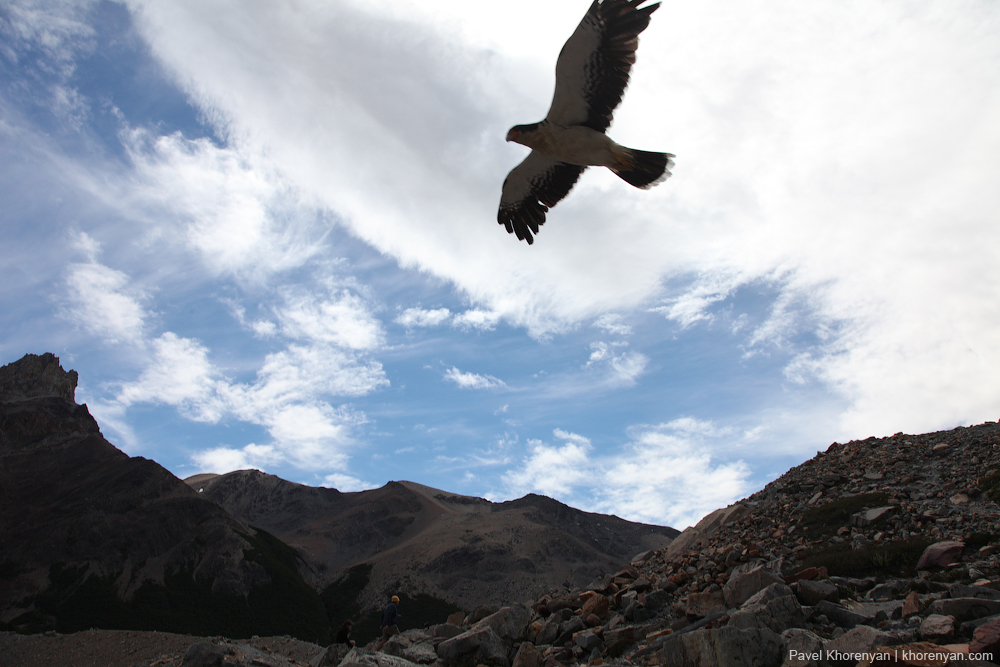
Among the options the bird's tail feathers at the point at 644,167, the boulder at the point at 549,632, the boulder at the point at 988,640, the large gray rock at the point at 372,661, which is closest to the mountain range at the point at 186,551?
the boulder at the point at 549,632

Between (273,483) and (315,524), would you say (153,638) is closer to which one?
(315,524)

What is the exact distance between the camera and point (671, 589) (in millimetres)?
9133

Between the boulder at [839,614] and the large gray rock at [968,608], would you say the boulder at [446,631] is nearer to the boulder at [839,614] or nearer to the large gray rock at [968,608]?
the boulder at [839,614]

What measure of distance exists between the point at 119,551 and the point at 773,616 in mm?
75169

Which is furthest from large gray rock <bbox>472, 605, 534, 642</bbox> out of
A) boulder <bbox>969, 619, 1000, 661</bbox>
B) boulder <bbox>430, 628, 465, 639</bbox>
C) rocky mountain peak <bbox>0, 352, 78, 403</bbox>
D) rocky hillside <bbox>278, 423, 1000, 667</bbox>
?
rocky mountain peak <bbox>0, 352, 78, 403</bbox>

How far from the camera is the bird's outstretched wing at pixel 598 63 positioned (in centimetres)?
774

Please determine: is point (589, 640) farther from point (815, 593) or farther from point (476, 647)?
point (815, 593)

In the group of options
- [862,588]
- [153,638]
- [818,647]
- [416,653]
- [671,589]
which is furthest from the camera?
[153,638]

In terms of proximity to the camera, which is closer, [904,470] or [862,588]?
[862,588]

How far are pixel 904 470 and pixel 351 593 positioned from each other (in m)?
67.9

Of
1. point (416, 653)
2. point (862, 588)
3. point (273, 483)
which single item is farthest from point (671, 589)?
point (273, 483)

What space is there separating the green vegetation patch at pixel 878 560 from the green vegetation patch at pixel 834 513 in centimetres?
244

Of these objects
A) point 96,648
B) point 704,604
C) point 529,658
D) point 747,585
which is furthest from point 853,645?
point 96,648

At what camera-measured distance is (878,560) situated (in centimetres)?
874
